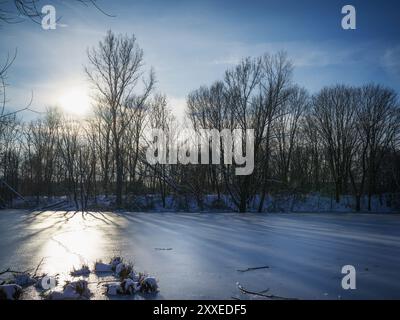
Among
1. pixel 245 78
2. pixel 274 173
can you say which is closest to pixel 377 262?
pixel 245 78

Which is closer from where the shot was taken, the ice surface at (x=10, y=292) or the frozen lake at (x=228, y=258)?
the ice surface at (x=10, y=292)

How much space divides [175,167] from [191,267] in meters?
19.9

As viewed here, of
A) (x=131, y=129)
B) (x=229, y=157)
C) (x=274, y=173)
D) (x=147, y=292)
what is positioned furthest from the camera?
(x=274, y=173)

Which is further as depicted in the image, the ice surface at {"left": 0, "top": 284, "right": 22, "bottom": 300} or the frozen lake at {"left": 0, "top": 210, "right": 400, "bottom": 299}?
the frozen lake at {"left": 0, "top": 210, "right": 400, "bottom": 299}

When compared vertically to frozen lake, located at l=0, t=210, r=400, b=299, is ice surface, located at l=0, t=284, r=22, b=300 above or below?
above

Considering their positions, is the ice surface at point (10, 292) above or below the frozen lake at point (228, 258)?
above

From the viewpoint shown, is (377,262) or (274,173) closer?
(377,262)

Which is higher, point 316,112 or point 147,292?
point 316,112

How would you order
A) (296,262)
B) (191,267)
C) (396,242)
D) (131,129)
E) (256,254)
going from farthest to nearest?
(131,129) < (396,242) < (256,254) < (296,262) < (191,267)

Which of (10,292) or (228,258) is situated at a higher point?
(10,292)

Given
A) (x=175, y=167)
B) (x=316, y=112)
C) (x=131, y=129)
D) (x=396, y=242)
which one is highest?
(x=316, y=112)

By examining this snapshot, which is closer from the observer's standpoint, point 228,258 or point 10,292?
point 10,292

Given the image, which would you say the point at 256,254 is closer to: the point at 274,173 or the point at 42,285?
the point at 42,285

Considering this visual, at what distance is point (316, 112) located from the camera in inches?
1160
